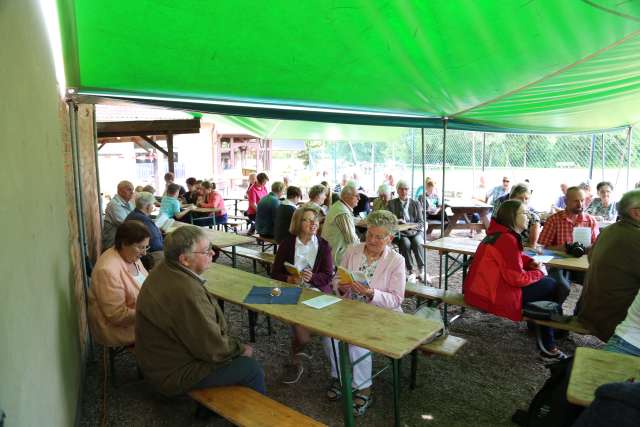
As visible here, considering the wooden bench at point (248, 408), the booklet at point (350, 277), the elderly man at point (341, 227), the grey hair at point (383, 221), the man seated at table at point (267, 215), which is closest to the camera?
the wooden bench at point (248, 408)

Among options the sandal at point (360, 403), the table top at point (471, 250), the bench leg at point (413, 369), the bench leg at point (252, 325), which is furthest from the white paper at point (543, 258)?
the bench leg at point (252, 325)

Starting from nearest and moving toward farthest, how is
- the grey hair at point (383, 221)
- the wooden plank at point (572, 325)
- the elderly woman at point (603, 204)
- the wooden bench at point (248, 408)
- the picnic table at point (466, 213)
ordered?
the wooden bench at point (248, 408)
the grey hair at point (383, 221)
the wooden plank at point (572, 325)
the elderly woman at point (603, 204)
the picnic table at point (466, 213)

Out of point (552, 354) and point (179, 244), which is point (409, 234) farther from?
point (179, 244)

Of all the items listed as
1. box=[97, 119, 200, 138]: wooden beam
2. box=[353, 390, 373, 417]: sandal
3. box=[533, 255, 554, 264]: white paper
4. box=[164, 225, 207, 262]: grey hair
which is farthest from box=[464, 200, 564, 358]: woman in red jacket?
box=[97, 119, 200, 138]: wooden beam

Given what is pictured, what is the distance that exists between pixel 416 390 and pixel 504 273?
1193mm

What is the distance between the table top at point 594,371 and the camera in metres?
1.83

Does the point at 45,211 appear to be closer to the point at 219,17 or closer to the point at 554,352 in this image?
the point at 219,17

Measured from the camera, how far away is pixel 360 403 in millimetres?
3074

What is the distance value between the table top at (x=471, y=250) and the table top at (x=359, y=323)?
6.81ft

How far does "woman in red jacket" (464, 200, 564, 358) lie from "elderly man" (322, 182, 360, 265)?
1.49 meters

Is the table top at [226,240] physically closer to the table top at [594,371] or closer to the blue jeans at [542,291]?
the blue jeans at [542,291]

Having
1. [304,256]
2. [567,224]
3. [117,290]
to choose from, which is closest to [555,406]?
[304,256]

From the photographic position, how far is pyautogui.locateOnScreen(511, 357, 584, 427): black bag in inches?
90.6

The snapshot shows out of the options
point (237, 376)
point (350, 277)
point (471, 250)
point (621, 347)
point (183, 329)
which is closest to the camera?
point (621, 347)
